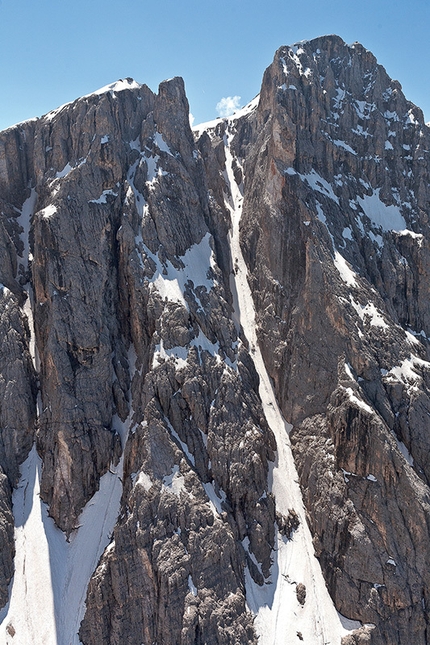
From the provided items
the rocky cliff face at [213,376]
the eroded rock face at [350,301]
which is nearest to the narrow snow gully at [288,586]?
the rocky cliff face at [213,376]

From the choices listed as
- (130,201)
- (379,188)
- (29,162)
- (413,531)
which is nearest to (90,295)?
(130,201)

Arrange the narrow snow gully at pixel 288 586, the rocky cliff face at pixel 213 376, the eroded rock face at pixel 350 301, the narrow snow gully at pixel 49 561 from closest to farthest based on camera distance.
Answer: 1. the narrow snow gully at pixel 49 561
2. the narrow snow gully at pixel 288 586
3. the rocky cliff face at pixel 213 376
4. the eroded rock face at pixel 350 301

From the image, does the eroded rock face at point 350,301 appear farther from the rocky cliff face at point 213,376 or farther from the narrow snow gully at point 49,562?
the narrow snow gully at point 49,562

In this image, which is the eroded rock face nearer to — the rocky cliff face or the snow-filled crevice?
the rocky cliff face

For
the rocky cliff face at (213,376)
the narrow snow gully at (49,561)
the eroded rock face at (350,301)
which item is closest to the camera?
the narrow snow gully at (49,561)

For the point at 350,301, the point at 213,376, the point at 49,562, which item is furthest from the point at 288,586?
the point at 350,301

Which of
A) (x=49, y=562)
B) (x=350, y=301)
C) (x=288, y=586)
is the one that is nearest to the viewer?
(x=49, y=562)

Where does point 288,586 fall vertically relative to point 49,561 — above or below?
below

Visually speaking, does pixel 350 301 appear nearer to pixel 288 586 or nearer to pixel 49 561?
pixel 288 586
